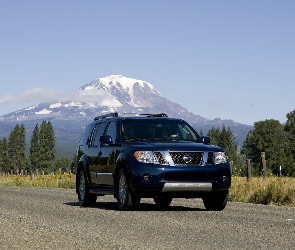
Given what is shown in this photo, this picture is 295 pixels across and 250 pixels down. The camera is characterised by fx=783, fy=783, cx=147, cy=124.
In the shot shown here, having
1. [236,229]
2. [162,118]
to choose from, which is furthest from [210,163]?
[236,229]

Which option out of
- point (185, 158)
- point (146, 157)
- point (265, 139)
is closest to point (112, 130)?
point (146, 157)

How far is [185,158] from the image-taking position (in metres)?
14.7

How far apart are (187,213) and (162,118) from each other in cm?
265

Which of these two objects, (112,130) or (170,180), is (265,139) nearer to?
(112,130)

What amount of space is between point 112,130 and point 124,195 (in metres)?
1.84

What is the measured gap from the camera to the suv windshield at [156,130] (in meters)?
15.9

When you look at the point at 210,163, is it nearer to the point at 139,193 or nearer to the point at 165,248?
the point at 139,193

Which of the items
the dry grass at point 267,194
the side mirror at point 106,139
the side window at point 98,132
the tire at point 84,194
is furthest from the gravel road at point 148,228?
the dry grass at point 267,194

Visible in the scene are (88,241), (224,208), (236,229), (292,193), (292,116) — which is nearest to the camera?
(88,241)

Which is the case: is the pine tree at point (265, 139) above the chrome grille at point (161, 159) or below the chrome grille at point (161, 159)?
above

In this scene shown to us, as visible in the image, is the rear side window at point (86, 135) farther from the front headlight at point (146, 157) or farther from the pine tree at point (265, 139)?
the pine tree at point (265, 139)

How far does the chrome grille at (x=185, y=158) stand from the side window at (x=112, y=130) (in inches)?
72.0

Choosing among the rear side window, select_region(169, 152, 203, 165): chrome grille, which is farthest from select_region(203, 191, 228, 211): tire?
the rear side window

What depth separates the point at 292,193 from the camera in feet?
59.0
